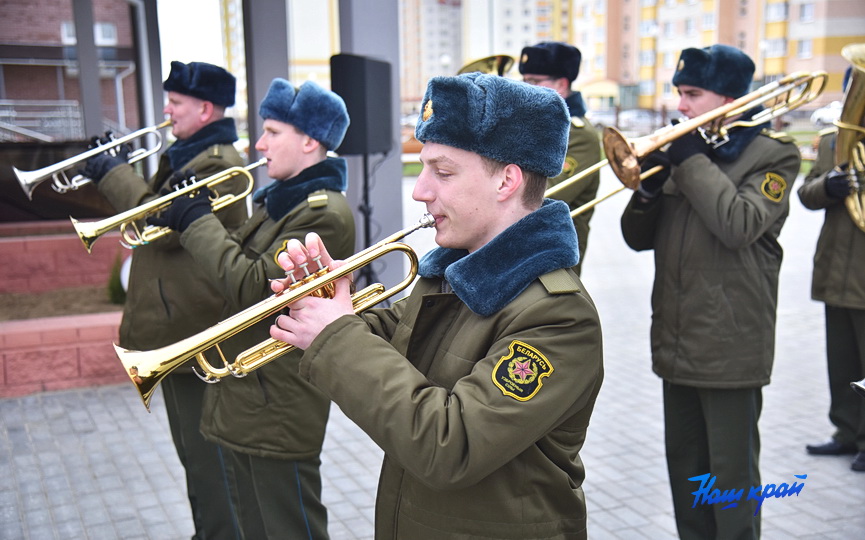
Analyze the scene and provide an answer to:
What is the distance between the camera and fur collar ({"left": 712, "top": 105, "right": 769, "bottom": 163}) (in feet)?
10.8

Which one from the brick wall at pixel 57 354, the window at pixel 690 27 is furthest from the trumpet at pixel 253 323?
the window at pixel 690 27

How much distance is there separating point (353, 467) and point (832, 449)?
256cm

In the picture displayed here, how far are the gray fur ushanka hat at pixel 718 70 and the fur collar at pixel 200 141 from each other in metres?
1.93

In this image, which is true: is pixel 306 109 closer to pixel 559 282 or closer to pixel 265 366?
pixel 265 366

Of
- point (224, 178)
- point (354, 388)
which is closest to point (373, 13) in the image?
point (224, 178)

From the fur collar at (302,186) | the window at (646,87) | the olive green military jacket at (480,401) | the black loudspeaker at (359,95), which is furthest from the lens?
the window at (646,87)

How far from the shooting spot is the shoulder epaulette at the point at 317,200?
3.02 metres

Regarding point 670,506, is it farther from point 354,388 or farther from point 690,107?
point 354,388

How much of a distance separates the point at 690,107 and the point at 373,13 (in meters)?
3.83

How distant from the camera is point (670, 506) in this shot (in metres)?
4.04

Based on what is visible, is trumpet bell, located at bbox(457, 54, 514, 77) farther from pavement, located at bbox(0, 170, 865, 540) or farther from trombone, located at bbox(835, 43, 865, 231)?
pavement, located at bbox(0, 170, 865, 540)

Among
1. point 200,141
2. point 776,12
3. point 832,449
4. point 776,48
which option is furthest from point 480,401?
point 776,12

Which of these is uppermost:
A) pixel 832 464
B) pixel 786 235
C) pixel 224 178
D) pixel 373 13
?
pixel 373 13

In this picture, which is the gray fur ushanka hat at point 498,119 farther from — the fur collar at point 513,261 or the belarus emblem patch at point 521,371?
the belarus emblem patch at point 521,371
